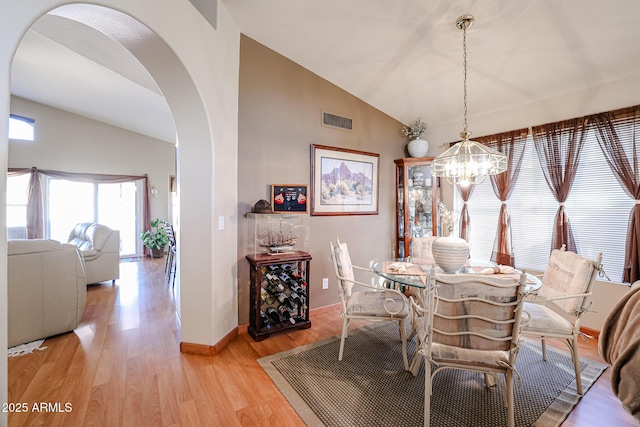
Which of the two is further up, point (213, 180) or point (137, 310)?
point (213, 180)

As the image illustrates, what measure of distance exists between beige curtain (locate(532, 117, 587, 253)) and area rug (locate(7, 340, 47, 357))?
17.0 feet

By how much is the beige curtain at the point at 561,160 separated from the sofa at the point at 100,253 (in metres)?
6.14

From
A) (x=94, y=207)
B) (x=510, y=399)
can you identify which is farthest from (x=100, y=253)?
(x=510, y=399)

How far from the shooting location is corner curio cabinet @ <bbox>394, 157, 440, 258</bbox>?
3814mm

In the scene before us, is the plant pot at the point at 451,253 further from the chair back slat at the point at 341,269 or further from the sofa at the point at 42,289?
the sofa at the point at 42,289

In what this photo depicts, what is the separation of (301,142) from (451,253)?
6.53 feet

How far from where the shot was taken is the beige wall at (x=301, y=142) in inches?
106

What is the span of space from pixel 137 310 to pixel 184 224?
1.84 meters

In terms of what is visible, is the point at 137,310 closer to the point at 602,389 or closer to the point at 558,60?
the point at 602,389

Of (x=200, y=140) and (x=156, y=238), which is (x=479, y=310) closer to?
(x=200, y=140)

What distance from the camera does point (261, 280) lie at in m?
2.60

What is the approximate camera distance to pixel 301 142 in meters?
3.09

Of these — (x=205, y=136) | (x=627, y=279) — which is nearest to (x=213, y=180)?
(x=205, y=136)

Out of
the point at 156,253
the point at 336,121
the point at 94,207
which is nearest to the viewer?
the point at 336,121
